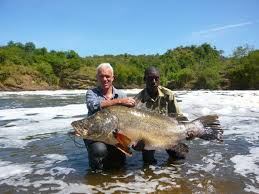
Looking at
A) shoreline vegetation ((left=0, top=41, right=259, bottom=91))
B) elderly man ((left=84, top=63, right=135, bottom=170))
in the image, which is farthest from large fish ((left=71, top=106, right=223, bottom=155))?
shoreline vegetation ((left=0, top=41, right=259, bottom=91))

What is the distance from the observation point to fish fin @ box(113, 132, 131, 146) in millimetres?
5133

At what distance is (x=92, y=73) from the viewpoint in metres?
91.4

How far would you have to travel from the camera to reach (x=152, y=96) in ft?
20.6

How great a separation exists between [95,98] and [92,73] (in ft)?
283

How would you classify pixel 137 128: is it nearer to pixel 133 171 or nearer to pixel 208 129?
pixel 133 171

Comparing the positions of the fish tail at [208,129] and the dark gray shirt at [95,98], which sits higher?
the dark gray shirt at [95,98]

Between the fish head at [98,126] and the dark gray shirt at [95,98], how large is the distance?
38cm

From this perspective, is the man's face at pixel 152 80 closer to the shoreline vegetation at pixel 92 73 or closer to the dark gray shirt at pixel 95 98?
the dark gray shirt at pixel 95 98

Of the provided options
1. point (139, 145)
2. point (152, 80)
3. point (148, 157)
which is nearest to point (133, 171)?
point (148, 157)

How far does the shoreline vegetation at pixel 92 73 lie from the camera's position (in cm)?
7088

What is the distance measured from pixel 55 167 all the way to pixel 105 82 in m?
1.80

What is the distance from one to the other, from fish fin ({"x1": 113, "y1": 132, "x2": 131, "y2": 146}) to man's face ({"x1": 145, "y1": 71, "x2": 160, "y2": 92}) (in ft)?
3.86

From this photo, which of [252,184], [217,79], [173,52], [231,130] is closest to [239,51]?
[217,79]

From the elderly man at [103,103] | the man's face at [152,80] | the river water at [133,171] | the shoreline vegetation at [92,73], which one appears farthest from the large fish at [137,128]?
the shoreline vegetation at [92,73]
